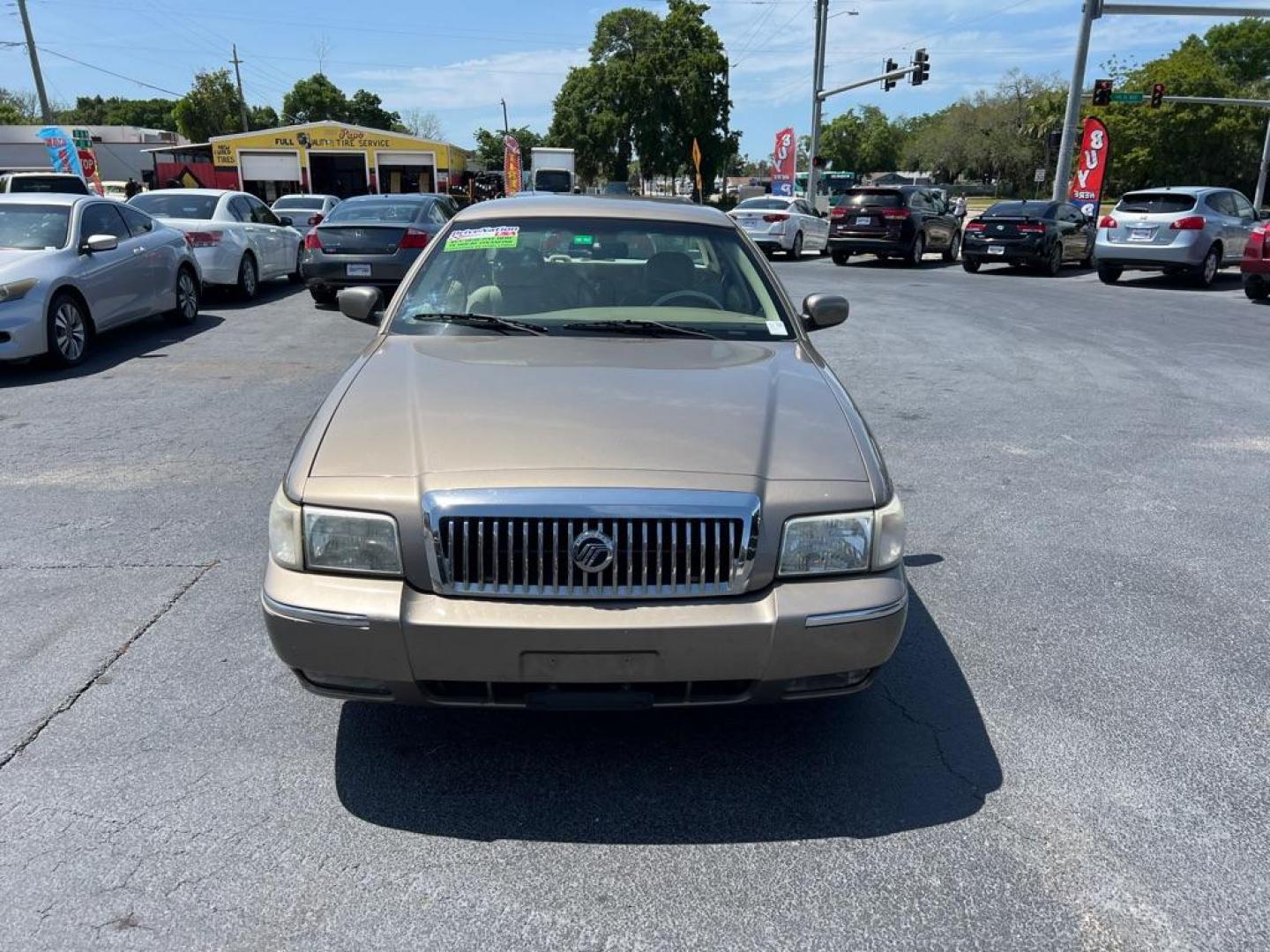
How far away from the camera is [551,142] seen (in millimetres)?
68500

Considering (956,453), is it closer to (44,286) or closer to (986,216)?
(44,286)

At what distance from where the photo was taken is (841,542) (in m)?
2.73

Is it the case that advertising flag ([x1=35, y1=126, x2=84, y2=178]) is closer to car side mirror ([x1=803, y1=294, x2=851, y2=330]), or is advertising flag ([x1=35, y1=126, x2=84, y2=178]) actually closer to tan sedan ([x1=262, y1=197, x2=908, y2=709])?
car side mirror ([x1=803, y1=294, x2=851, y2=330])

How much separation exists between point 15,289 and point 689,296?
7.09 metres

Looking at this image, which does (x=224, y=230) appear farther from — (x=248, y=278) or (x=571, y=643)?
(x=571, y=643)

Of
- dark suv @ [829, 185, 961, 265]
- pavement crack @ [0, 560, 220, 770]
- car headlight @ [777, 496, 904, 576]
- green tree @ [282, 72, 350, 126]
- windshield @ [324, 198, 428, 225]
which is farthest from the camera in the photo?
green tree @ [282, 72, 350, 126]

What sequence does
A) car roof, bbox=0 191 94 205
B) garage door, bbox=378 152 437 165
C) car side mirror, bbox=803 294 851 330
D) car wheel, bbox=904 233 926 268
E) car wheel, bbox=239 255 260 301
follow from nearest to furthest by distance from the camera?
car side mirror, bbox=803 294 851 330, car roof, bbox=0 191 94 205, car wheel, bbox=239 255 260 301, car wheel, bbox=904 233 926 268, garage door, bbox=378 152 437 165

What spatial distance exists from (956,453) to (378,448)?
15.9 ft

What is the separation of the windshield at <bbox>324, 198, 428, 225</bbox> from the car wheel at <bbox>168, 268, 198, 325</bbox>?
2025mm

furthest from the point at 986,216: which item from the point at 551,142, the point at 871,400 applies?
the point at 551,142

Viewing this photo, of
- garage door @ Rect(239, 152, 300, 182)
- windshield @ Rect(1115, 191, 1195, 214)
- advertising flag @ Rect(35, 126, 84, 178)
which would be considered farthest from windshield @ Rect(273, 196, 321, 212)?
garage door @ Rect(239, 152, 300, 182)

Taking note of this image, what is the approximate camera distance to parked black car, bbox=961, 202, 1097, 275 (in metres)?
20.3

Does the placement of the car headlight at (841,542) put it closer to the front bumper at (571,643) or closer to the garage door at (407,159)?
the front bumper at (571,643)

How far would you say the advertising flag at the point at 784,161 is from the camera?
3706 cm
